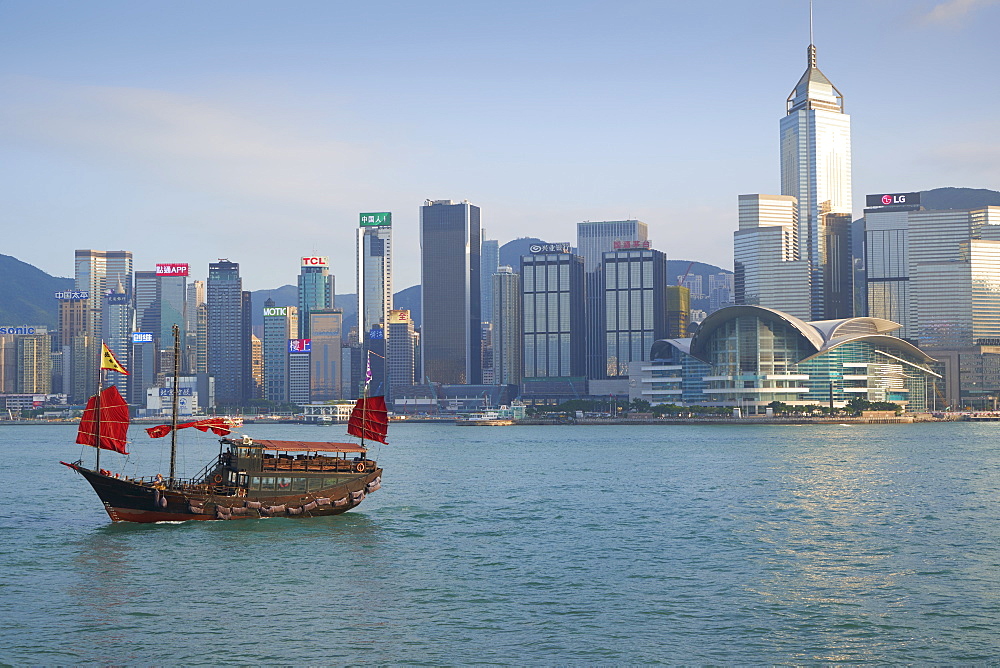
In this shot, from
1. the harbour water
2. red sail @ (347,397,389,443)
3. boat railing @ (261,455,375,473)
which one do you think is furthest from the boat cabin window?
red sail @ (347,397,389,443)

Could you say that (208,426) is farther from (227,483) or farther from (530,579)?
(530,579)

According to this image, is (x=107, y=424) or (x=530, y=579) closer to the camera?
(x=530, y=579)

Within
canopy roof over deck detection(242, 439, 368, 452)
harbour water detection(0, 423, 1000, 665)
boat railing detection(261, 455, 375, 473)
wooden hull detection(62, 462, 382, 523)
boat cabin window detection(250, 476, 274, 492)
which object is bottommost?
harbour water detection(0, 423, 1000, 665)

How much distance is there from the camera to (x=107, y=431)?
57906 mm

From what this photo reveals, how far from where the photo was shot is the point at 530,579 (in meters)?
41.9

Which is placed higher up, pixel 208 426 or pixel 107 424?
pixel 107 424

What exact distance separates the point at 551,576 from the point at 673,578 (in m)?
4.70

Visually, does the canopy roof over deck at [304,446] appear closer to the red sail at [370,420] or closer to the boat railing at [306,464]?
the boat railing at [306,464]

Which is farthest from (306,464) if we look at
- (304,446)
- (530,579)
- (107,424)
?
(530,579)

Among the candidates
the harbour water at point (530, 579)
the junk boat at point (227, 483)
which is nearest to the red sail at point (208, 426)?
the junk boat at point (227, 483)

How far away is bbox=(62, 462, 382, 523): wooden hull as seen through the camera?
54938mm

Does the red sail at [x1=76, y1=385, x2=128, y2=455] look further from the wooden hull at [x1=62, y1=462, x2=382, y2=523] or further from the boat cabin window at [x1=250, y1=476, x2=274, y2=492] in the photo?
the boat cabin window at [x1=250, y1=476, x2=274, y2=492]

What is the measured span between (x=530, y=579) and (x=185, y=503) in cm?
2193

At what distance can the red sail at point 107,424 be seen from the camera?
57875 mm
